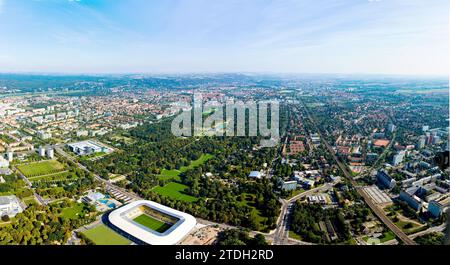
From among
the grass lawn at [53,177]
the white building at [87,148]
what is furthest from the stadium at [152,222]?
the white building at [87,148]

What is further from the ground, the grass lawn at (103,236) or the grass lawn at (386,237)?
the grass lawn at (103,236)

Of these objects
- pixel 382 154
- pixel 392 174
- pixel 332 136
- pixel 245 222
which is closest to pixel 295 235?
pixel 245 222

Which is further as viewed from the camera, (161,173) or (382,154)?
(382,154)

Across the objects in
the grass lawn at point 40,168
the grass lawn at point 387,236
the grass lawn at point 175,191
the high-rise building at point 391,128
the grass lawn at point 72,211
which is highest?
the high-rise building at point 391,128

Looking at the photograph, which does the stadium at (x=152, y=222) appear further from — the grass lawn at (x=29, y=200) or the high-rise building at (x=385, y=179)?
the high-rise building at (x=385, y=179)

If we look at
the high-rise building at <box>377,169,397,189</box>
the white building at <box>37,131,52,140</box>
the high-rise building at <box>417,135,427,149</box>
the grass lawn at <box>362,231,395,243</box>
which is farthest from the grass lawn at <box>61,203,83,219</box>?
the high-rise building at <box>417,135,427,149</box>

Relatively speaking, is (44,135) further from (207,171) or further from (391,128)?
(391,128)
